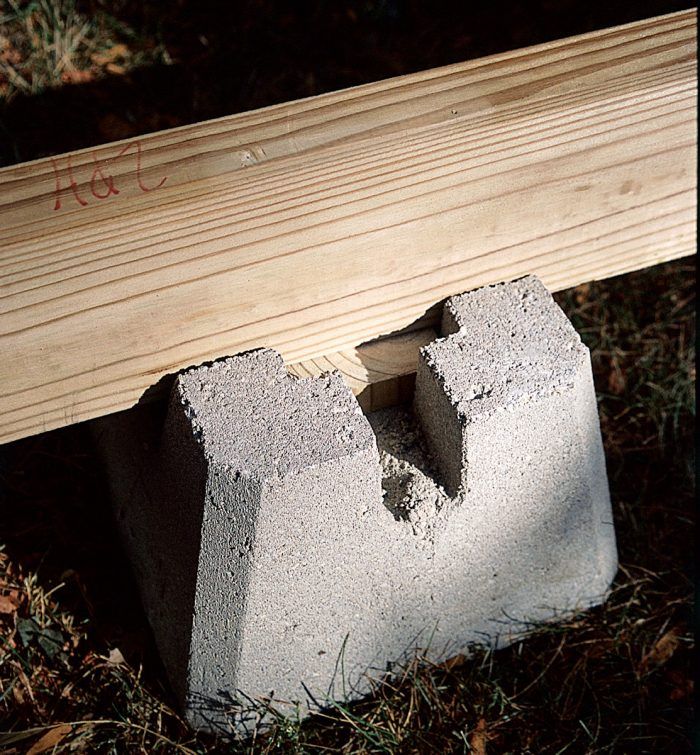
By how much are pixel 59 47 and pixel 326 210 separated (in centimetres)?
245

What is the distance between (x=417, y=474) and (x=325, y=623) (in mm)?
377

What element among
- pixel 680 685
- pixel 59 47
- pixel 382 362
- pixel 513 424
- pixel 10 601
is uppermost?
pixel 59 47

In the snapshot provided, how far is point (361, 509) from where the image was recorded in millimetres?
1785

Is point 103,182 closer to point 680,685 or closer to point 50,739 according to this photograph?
point 50,739

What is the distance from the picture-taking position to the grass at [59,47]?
3.51 meters

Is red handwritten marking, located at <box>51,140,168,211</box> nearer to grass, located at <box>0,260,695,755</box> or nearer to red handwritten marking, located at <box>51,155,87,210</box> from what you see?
red handwritten marking, located at <box>51,155,87,210</box>

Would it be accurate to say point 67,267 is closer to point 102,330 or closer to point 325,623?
point 102,330

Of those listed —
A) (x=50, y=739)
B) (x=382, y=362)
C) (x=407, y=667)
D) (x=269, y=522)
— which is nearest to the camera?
(x=269, y=522)

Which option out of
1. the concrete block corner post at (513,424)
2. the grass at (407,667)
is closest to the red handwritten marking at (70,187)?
the concrete block corner post at (513,424)

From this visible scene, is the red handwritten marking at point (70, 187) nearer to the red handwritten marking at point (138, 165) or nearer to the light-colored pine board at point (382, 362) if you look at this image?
the red handwritten marking at point (138, 165)

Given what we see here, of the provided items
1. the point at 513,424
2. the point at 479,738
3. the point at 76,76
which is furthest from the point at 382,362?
the point at 76,76

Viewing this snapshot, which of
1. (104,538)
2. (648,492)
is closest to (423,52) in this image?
(648,492)

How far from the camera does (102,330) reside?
1585 millimetres

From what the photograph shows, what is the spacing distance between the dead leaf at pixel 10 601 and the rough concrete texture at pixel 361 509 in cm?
35
